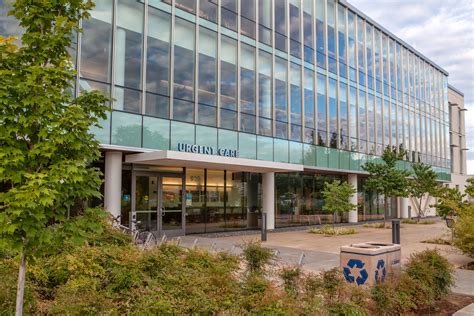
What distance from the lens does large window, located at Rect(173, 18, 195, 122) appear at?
1969 cm

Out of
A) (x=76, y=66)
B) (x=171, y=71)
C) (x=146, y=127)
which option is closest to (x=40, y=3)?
(x=76, y=66)

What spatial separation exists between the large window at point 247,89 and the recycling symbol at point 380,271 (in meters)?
14.6

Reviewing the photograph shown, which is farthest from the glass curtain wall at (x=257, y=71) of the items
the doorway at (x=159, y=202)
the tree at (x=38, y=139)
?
the tree at (x=38, y=139)

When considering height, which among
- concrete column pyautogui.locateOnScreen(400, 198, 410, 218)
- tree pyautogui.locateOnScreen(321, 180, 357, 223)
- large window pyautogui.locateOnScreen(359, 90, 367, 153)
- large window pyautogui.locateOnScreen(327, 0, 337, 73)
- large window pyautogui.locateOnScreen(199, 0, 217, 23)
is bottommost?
concrete column pyautogui.locateOnScreen(400, 198, 410, 218)

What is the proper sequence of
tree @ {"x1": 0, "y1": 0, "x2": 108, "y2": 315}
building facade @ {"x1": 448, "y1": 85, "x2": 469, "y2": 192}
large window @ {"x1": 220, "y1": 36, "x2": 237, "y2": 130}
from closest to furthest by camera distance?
1. tree @ {"x1": 0, "y1": 0, "x2": 108, "y2": 315}
2. large window @ {"x1": 220, "y1": 36, "x2": 237, "y2": 130}
3. building facade @ {"x1": 448, "y1": 85, "x2": 469, "y2": 192}

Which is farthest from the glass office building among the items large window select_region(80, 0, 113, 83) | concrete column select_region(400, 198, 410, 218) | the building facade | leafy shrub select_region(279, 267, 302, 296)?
the building facade

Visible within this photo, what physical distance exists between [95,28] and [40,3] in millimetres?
12817

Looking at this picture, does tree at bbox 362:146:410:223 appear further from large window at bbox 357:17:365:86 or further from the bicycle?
the bicycle

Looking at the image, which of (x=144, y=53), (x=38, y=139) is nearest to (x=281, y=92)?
(x=144, y=53)

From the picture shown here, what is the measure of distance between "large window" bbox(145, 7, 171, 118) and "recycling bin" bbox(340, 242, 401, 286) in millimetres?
12134

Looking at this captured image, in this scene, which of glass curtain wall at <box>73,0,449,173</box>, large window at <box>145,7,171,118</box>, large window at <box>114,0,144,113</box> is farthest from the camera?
large window at <box>145,7,171,118</box>

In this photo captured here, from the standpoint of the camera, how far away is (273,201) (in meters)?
24.8

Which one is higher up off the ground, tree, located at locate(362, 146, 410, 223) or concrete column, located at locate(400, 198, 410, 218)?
tree, located at locate(362, 146, 410, 223)

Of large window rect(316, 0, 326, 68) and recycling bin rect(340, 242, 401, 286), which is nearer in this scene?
recycling bin rect(340, 242, 401, 286)
